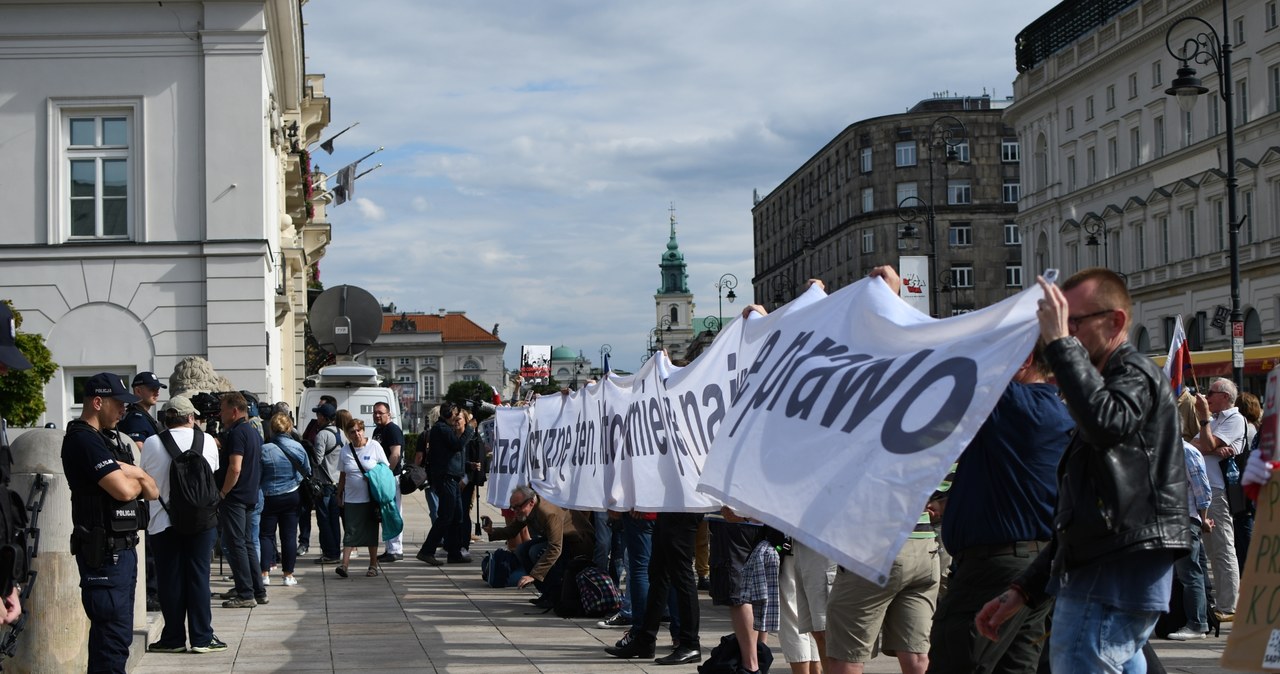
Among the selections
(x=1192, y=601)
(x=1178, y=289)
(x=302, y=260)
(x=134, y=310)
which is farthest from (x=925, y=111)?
(x=1192, y=601)

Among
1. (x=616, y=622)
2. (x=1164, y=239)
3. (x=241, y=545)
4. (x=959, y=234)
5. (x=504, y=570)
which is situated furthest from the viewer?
(x=959, y=234)

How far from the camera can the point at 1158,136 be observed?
66.8m

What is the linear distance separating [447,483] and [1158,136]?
55436mm

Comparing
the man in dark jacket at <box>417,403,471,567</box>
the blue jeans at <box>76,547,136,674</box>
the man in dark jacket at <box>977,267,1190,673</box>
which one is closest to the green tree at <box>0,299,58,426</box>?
the man in dark jacket at <box>417,403,471,567</box>

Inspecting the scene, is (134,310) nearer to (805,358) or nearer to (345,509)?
(345,509)

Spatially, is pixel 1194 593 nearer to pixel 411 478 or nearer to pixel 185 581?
pixel 185 581

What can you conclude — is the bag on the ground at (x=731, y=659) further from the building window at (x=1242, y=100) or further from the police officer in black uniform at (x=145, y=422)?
the building window at (x=1242, y=100)

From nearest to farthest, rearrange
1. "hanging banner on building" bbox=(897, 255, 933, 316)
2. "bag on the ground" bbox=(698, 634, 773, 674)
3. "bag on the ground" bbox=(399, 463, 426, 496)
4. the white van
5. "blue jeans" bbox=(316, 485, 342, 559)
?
"bag on the ground" bbox=(698, 634, 773, 674)
"blue jeans" bbox=(316, 485, 342, 559)
"bag on the ground" bbox=(399, 463, 426, 496)
"hanging banner on building" bbox=(897, 255, 933, 316)
the white van

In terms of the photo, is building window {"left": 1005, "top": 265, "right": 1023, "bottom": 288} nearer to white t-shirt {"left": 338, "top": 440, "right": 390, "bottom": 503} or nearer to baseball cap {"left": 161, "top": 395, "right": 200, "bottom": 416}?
white t-shirt {"left": 338, "top": 440, "right": 390, "bottom": 503}

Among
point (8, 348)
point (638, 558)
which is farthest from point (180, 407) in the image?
point (8, 348)

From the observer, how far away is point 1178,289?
64.0m

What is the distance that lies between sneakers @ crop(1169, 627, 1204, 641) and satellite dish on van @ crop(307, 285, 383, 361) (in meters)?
13.8

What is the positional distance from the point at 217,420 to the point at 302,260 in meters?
23.0

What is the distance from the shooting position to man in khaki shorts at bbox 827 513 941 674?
6602 mm
